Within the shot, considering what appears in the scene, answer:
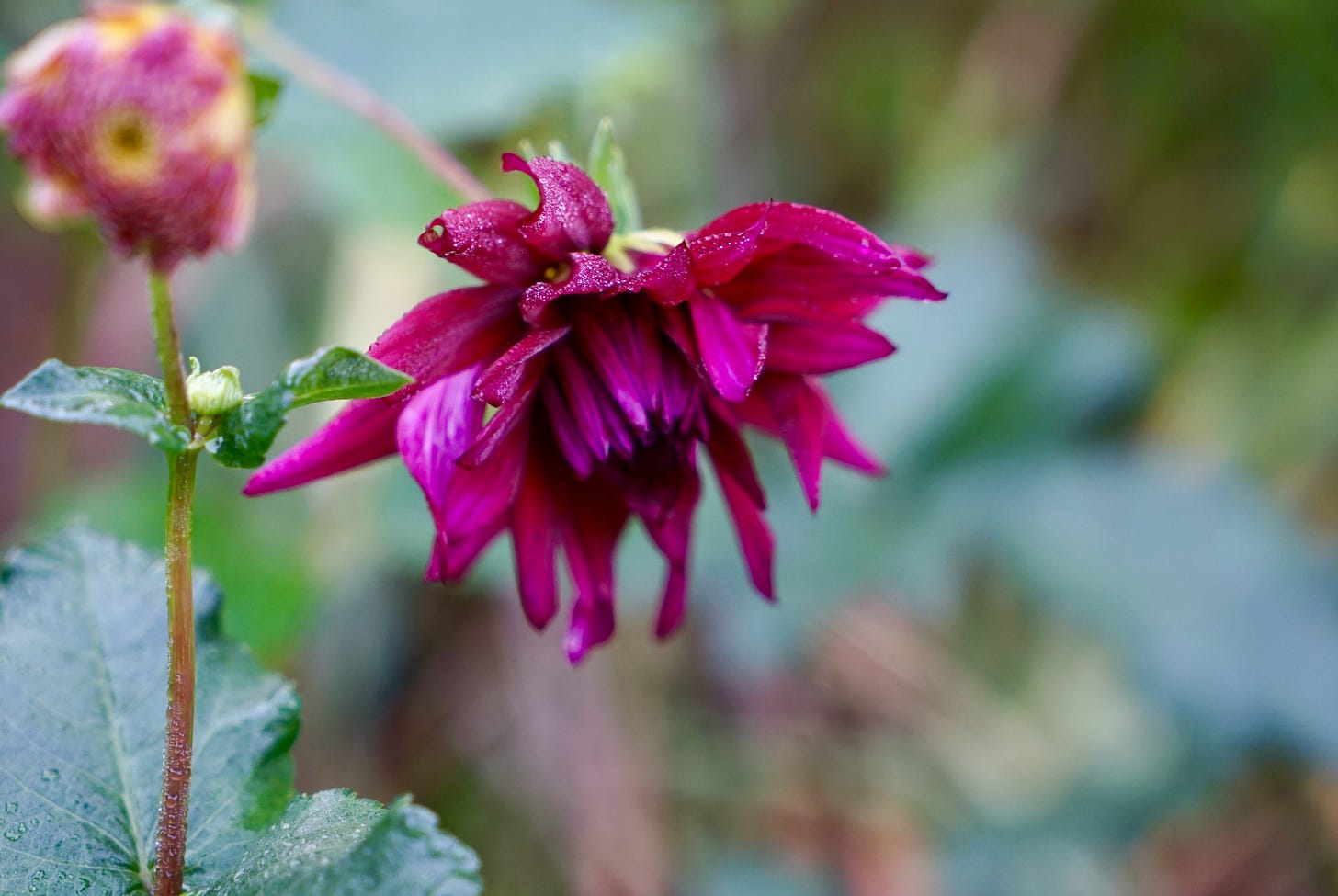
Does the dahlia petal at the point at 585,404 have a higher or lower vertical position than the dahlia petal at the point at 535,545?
higher

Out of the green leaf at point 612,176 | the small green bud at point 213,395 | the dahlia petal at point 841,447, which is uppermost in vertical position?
the green leaf at point 612,176

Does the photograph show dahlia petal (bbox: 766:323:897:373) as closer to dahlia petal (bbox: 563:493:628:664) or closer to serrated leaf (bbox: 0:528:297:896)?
dahlia petal (bbox: 563:493:628:664)

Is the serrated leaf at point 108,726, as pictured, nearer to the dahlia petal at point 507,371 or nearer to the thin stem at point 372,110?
the dahlia petal at point 507,371

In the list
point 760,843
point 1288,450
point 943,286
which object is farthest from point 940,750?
point 1288,450

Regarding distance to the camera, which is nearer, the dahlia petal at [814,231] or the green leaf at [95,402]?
the green leaf at [95,402]

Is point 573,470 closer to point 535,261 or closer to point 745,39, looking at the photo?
point 535,261

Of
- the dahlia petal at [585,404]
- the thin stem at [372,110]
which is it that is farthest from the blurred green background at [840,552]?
the dahlia petal at [585,404]

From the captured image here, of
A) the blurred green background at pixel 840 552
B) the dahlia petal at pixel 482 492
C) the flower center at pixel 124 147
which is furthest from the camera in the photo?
the blurred green background at pixel 840 552
